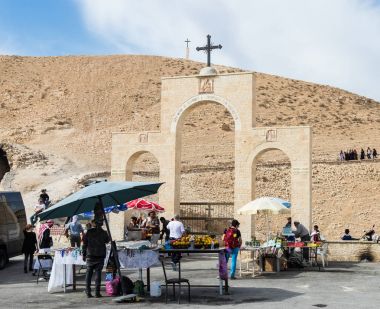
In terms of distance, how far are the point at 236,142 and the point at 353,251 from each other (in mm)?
6901

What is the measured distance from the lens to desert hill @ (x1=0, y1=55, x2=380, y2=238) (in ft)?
141

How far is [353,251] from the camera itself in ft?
70.2

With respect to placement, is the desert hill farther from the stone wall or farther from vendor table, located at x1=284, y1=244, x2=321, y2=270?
vendor table, located at x1=284, y1=244, x2=321, y2=270

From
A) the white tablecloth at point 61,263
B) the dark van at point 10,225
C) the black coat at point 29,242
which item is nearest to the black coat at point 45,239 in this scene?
the black coat at point 29,242

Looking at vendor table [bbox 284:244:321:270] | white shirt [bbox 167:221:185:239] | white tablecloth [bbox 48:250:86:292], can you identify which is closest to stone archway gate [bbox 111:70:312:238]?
vendor table [bbox 284:244:321:270]

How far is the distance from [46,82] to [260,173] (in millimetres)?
47030

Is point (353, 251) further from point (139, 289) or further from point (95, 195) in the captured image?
point (95, 195)

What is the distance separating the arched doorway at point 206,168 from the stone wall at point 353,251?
6.35 m

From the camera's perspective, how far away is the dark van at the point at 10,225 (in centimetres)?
1966

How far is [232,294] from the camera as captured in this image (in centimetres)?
1341

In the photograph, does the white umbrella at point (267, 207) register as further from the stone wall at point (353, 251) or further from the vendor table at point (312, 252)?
the stone wall at point (353, 251)

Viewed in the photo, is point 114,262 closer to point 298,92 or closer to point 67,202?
point 67,202

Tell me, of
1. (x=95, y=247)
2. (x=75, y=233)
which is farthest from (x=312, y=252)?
(x=95, y=247)

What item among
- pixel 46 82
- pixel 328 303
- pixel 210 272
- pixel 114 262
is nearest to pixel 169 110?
pixel 210 272
